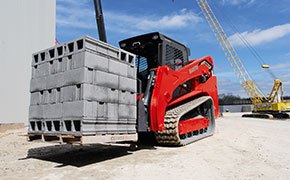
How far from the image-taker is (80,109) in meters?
5.06

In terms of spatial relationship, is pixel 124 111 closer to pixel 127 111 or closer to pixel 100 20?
pixel 127 111

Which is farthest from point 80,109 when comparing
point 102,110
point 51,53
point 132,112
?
point 51,53

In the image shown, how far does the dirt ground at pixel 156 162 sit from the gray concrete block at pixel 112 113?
0.96 meters

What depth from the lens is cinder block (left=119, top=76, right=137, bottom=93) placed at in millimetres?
5992

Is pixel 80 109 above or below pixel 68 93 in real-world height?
below

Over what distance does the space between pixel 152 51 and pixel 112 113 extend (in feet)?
9.52

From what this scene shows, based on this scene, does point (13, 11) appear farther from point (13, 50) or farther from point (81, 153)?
point (81, 153)

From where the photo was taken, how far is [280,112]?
106 feet

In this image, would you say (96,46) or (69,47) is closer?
(96,46)

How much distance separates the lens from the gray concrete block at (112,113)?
562 centimetres

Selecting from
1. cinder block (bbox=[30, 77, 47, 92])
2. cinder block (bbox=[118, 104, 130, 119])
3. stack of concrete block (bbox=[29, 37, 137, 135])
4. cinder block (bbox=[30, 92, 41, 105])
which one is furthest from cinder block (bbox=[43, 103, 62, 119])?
cinder block (bbox=[118, 104, 130, 119])

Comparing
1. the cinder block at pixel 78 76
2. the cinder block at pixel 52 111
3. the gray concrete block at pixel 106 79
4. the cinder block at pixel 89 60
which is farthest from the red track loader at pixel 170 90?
the cinder block at pixel 52 111

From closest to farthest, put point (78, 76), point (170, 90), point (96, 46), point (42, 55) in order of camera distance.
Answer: point (78, 76), point (96, 46), point (42, 55), point (170, 90)

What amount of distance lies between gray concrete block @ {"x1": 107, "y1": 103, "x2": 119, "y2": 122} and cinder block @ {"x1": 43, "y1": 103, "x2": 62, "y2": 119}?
990mm
